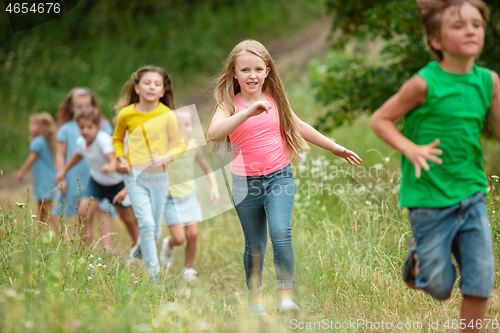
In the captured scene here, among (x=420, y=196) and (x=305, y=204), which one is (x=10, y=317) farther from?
(x=305, y=204)

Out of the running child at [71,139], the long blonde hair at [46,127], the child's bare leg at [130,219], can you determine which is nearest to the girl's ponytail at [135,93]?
the child's bare leg at [130,219]

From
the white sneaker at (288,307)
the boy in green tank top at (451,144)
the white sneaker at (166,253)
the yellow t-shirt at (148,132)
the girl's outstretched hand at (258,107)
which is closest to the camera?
the boy in green tank top at (451,144)

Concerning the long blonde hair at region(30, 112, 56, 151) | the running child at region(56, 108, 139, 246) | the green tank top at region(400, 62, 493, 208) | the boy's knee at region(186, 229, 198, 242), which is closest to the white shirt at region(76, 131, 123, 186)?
the running child at region(56, 108, 139, 246)

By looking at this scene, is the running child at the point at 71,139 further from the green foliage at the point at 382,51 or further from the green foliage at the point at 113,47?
the green foliage at the point at 113,47

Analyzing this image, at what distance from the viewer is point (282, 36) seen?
1692 cm

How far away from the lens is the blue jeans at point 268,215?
3.04m

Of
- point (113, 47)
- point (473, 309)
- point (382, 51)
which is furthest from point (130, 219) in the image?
point (113, 47)

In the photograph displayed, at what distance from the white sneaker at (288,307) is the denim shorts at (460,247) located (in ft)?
3.02

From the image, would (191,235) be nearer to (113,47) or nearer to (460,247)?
(460,247)

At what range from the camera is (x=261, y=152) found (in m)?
3.12

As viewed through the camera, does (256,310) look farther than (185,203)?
No

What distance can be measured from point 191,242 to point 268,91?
191cm

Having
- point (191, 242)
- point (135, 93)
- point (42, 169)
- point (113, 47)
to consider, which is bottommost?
point (191, 242)

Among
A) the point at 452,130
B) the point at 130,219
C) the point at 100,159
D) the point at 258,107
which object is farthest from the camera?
the point at 130,219
